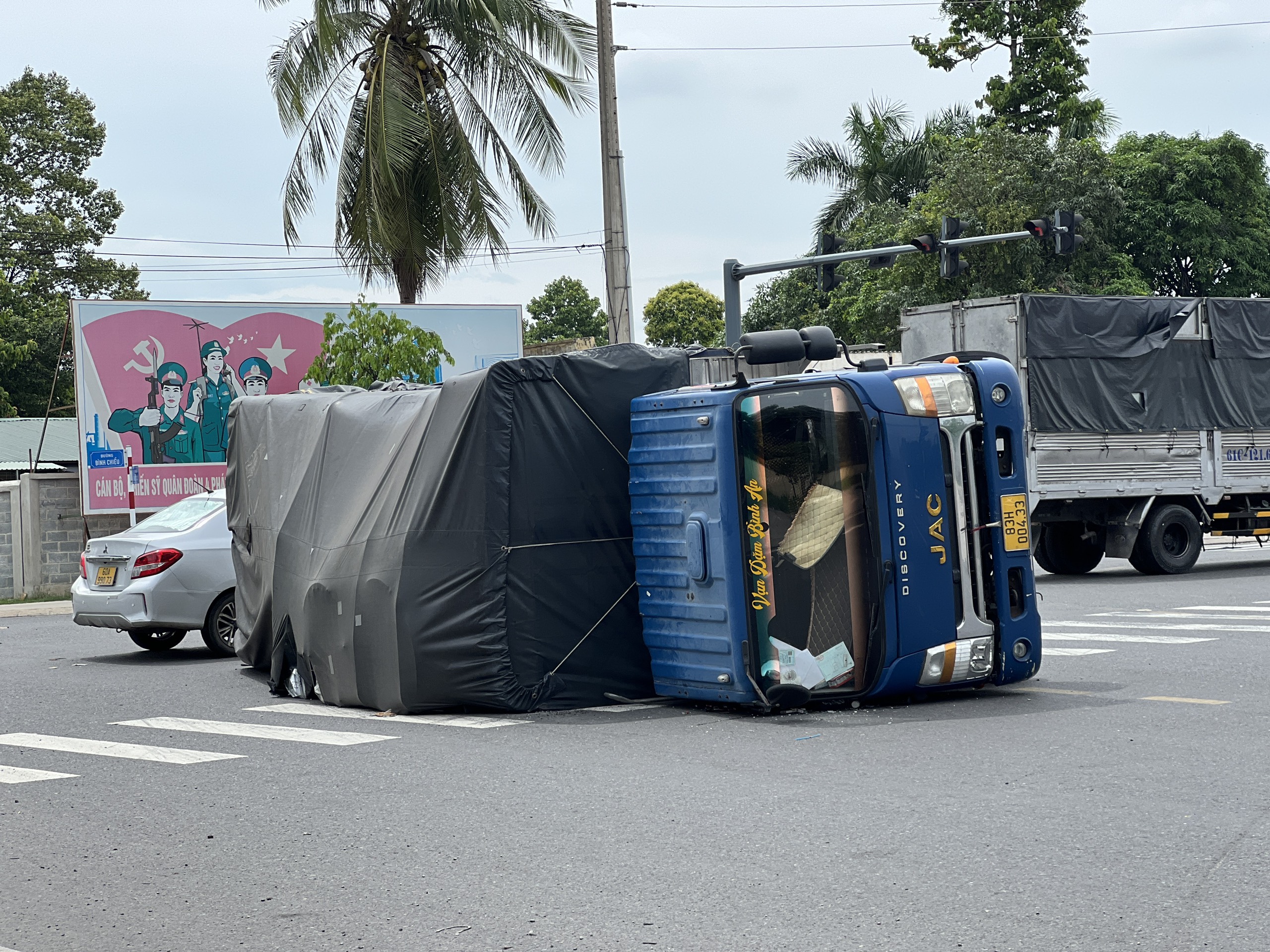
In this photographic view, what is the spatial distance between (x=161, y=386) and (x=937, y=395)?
66.4 ft

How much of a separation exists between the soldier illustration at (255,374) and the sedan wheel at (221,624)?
45.1 feet

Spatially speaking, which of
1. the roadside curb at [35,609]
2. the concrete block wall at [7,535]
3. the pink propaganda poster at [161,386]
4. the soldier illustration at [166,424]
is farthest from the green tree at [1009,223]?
the concrete block wall at [7,535]

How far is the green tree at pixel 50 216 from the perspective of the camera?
4575cm

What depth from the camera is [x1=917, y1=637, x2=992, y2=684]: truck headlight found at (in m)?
9.07

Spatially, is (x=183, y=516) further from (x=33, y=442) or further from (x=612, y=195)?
(x=33, y=442)

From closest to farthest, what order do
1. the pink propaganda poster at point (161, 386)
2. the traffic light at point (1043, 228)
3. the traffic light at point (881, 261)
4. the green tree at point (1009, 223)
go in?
the traffic light at point (881, 261) → the traffic light at point (1043, 228) → the pink propaganda poster at point (161, 386) → the green tree at point (1009, 223)

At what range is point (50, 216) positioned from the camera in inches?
1811

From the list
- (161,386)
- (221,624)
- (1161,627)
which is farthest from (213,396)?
(1161,627)

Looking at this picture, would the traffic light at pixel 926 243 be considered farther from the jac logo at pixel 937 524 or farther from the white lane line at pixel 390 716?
the white lane line at pixel 390 716

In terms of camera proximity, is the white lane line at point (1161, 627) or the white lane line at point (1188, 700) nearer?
the white lane line at point (1188, 700)

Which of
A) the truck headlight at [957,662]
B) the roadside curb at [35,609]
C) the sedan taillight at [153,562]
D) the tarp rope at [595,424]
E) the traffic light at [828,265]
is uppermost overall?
the traffic light at [828,265]

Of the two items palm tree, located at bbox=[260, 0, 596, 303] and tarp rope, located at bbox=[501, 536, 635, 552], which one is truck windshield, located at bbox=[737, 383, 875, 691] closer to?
tarp rope, located at bbox=[501, 536, 635, 552]

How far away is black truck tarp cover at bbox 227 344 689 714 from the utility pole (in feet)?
34.6

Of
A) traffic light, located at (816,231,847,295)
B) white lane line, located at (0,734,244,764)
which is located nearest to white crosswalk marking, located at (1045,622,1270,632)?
white lane line, located at (0,734,244,764)
